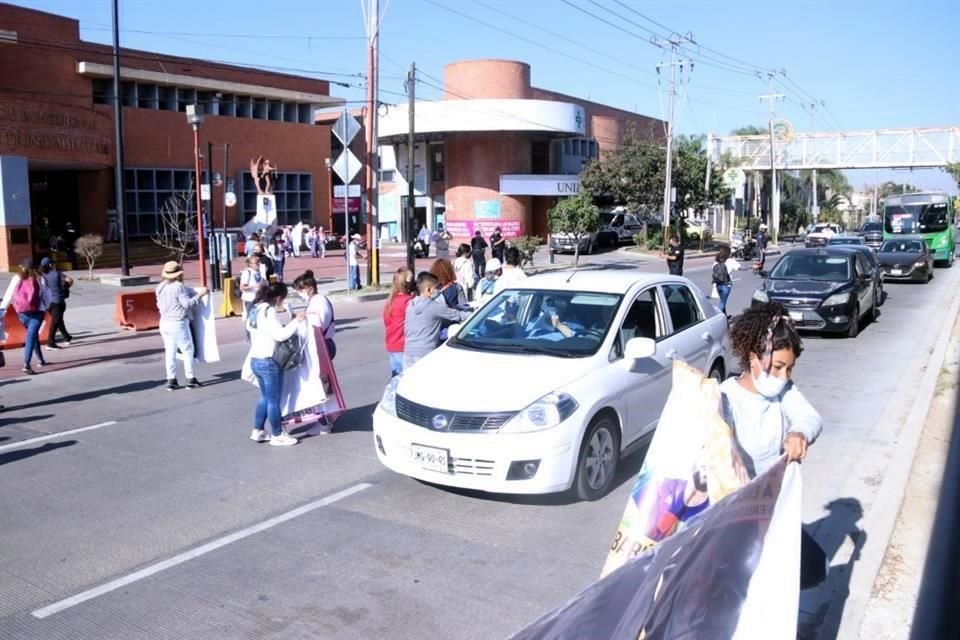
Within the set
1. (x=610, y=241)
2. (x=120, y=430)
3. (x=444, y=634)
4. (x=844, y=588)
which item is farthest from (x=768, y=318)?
(x=610, y=241)

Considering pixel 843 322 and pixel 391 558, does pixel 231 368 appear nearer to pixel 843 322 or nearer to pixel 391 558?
pixel 391 558

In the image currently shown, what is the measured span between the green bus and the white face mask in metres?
36.0

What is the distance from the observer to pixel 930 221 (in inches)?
1474

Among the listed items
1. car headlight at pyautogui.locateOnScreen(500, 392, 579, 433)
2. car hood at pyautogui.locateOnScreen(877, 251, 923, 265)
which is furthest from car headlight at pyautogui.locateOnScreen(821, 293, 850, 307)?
car hood at pyautogui.locateOnScreen(877, 251, 923, 265)

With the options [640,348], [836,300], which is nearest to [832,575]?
[640,348]

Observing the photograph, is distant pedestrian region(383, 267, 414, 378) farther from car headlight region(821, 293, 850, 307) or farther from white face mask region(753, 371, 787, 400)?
car headlight region(821, 293, 850, 307)

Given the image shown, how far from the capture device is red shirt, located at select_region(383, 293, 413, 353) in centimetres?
905

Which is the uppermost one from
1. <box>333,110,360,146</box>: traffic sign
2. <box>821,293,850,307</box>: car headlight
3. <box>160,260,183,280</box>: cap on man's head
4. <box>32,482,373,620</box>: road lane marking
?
<box>333,110,360,146</box>: traffic sign

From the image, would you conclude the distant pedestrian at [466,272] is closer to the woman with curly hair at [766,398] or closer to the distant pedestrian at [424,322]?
the distant pedestrian at [424,322]

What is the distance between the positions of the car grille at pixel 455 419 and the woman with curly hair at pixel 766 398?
223 cm

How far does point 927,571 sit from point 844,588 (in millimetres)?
913

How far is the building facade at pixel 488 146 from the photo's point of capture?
48.2 metres

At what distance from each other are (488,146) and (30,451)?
42944 millimetres

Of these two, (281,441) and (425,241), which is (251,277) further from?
(425,241)
